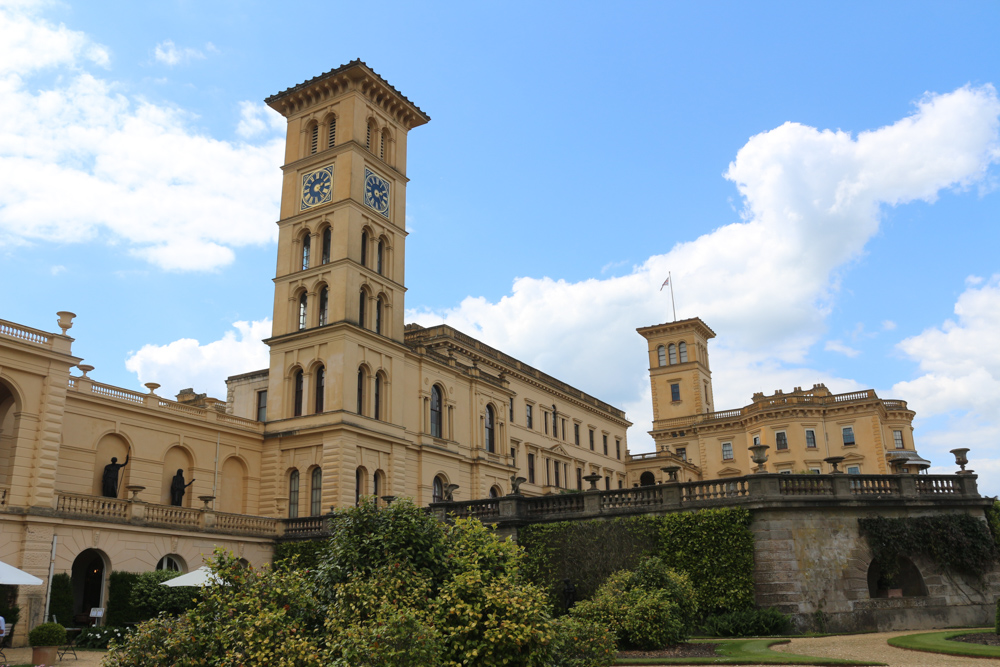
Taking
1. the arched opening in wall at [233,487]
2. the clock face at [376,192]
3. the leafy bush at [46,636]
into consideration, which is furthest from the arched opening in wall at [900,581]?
the clock face at [376,192]

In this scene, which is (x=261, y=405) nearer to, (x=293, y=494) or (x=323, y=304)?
(x=323, y=304)

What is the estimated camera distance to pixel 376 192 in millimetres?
45594

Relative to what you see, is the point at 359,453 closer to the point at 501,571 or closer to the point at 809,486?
the point at 809,486

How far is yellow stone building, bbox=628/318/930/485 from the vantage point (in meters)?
64.1

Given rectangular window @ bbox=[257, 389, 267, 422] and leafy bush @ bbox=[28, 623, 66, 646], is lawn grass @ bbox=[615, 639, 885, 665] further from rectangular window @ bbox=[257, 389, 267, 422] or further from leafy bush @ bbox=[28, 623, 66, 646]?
rectangular window @ bbox=[257, 389, 267, 422]

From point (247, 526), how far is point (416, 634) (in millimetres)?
27066

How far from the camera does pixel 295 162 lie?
46.0 metres

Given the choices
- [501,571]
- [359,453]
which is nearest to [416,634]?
[501,571]

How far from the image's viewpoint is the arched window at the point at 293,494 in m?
39.1

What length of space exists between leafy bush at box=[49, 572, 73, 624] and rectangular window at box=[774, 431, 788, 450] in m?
52.7

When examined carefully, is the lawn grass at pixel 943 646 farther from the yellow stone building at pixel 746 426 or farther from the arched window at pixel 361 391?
the yellow stone building at pixel 746 426

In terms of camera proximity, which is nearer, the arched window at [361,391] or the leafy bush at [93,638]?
the leafy bush at [93,638]

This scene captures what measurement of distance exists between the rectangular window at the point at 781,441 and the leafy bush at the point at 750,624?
143 ft

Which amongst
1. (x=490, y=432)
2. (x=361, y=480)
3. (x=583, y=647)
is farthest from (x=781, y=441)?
(x=583, y=647)
